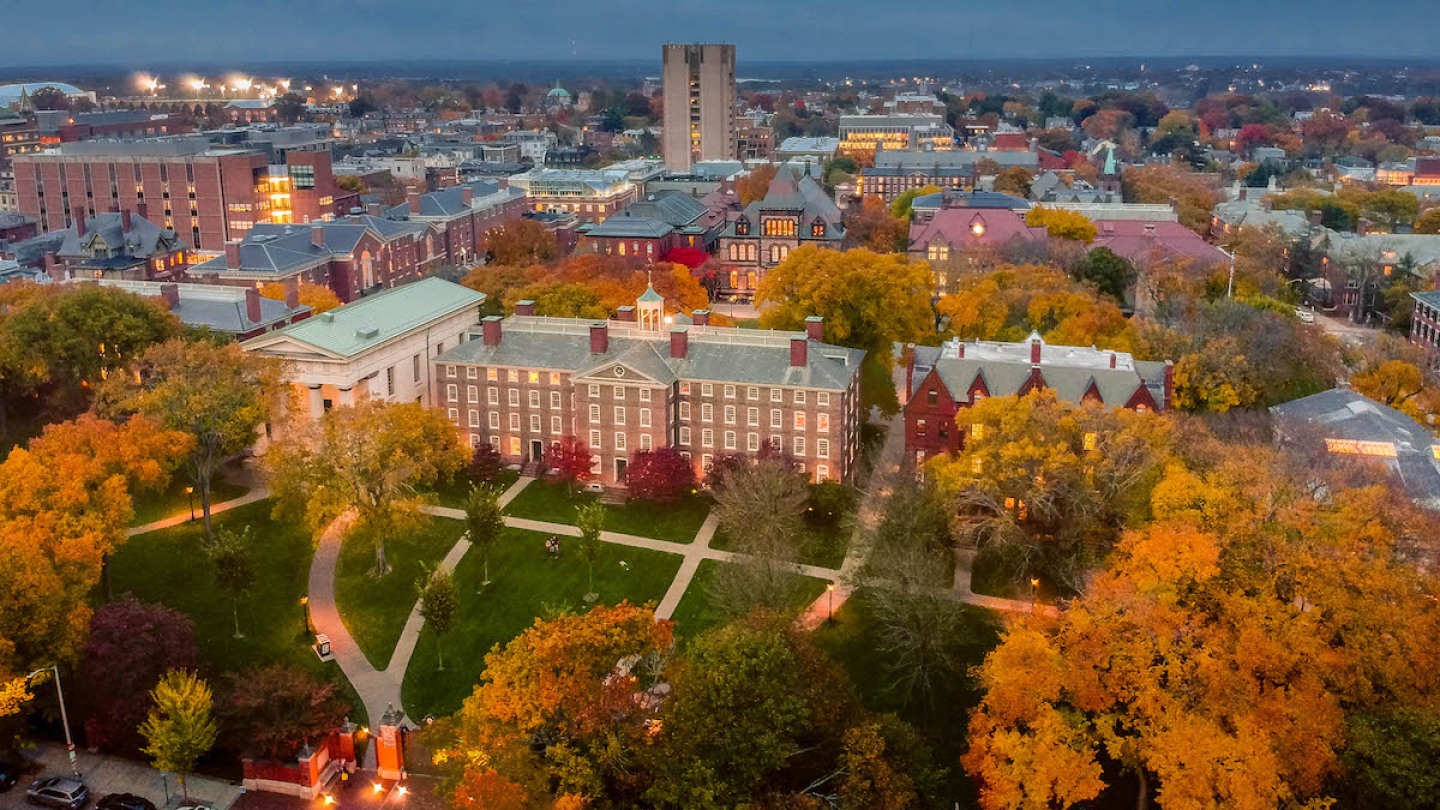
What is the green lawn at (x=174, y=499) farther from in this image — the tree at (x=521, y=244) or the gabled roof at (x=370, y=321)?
the tree at (x=521, y=244)

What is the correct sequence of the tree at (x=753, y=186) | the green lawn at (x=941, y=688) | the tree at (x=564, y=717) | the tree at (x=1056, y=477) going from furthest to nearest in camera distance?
the tree at (x=753, y=186), the tree at (x=1056, y=477), the green lawn at (x=941, y=688), the tree at (x=564, y=717)

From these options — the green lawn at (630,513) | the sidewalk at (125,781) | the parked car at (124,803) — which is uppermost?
the green lawn at (630,513)

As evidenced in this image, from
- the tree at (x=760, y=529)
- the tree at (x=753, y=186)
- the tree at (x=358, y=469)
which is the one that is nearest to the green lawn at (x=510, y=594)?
the tree at (x=760, y=529)

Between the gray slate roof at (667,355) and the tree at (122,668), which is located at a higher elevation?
the gray slate roof at (667,355)

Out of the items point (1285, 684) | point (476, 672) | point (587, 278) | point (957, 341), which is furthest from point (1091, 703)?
point (587, 278)

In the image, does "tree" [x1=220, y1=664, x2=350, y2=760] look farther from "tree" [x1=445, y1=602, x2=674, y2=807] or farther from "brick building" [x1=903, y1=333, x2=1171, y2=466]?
"brick building" [x1=903, y1=333, x2=1171, y2=466]

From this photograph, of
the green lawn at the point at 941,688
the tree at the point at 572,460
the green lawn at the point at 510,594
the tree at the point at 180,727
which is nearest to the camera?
the tree at the point at 180,727

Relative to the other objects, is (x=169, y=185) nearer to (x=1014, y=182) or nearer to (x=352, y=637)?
(x=352, y=637)

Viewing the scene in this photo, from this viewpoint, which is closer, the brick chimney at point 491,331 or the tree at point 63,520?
the tree at point 63,520
